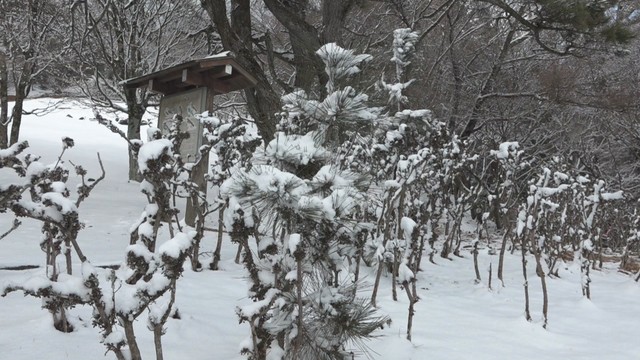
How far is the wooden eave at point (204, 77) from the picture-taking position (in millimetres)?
5809

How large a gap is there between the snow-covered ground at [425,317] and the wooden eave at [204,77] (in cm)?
207

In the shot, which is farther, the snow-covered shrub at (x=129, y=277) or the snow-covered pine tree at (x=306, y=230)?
the snow-covered pine tree at (x=306, y=230)

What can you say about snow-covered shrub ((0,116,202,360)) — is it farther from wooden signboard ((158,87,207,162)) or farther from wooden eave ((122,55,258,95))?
wooden eave ((122,55,258,95))

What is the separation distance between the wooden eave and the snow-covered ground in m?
2.07

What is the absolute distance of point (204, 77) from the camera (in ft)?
20.3

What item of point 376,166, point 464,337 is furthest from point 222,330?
point 376,166

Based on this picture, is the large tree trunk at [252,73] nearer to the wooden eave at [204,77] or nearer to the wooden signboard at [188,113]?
the wooden eave at [204,77]

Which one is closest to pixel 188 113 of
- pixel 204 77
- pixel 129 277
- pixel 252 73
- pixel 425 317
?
pixel 204 77

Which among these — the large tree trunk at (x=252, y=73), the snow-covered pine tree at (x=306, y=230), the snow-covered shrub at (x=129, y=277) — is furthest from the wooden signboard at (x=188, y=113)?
the snow-covered shrub at (x=129, y=277)

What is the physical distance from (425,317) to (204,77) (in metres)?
4.15

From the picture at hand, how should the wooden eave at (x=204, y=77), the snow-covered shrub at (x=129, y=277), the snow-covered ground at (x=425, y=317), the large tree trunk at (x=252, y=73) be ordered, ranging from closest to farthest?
the snow-covered shrub at (x=129, y=277) < the snow-covered ground at (x=425, y=317) < the wooden eave at (x=204, y=77) < the large tree trunk at (x=252, y=73)

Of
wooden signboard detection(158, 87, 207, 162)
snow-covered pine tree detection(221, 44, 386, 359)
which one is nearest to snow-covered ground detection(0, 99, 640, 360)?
snow-covered pine tree detection(221, 44, 386, 359)

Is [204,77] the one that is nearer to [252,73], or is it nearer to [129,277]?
[252,73]

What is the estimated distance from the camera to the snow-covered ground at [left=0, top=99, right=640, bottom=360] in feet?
8.35
